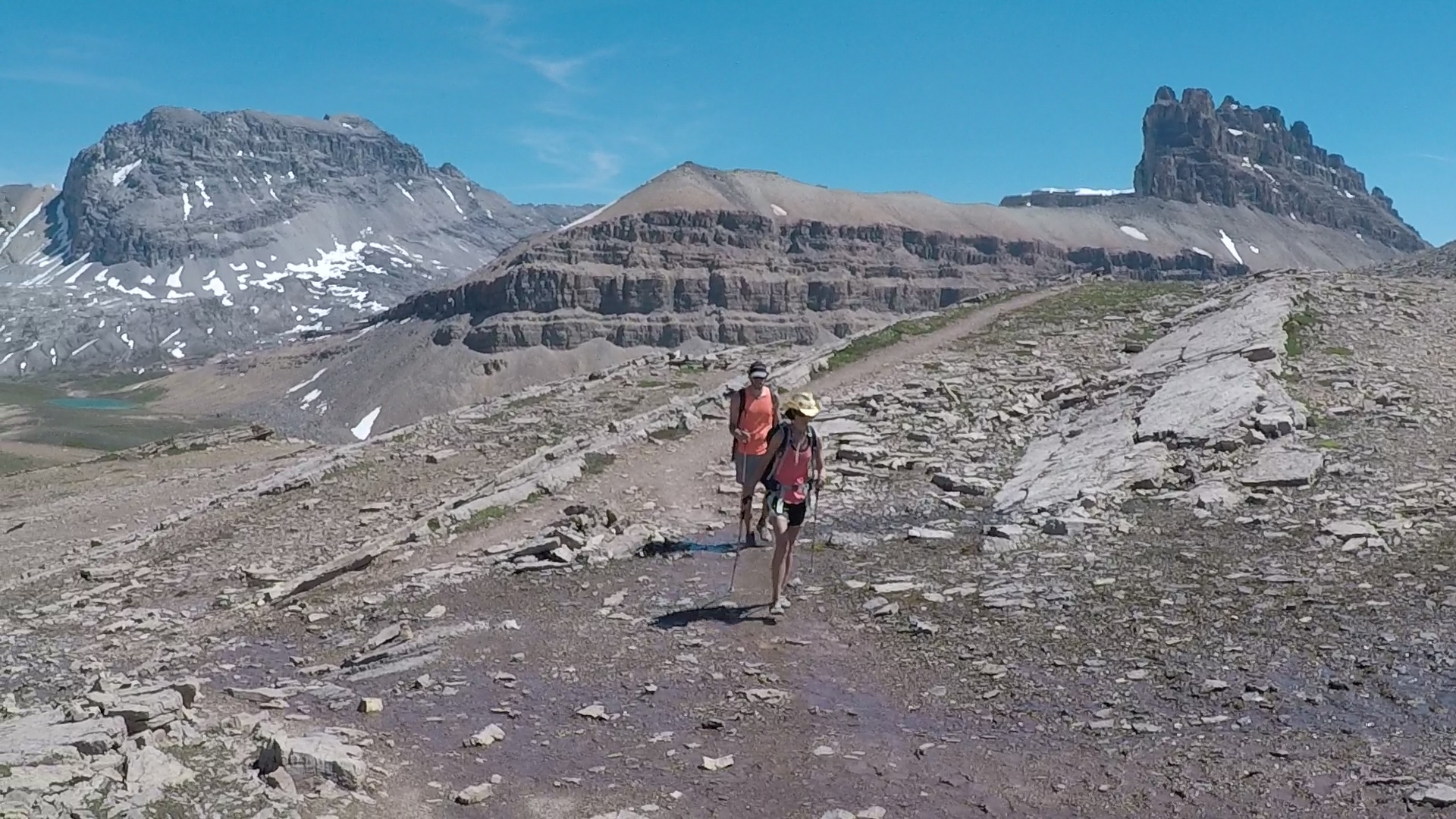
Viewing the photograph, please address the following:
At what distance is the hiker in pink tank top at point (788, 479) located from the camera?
11180 mm

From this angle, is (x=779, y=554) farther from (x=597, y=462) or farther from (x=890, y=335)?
(x=890, y=335)

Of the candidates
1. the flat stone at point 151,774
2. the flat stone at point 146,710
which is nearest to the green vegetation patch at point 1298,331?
the flat stone at point 146,710

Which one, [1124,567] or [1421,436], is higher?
[1421,436]

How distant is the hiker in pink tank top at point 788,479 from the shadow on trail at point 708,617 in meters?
0.27

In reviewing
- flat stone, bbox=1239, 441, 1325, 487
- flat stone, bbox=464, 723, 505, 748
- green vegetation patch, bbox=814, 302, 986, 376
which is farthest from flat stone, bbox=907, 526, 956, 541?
green vegetation patch, bbox=814, 302, 986, 376

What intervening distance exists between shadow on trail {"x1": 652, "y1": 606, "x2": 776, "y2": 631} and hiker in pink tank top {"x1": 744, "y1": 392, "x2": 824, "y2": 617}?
265mm

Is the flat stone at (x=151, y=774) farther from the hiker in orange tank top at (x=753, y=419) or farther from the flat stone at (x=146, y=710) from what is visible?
the hiker in orange tank top at (x=753, y=419)

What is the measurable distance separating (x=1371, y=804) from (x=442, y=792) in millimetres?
6036

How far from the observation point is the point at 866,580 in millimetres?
12234

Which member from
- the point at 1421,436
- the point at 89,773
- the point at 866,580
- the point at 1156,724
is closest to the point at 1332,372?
the point at 1421,436

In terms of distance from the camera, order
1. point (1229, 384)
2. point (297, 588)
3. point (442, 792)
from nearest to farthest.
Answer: point (442, 792) → point (297, 588) → point (1229, 384)

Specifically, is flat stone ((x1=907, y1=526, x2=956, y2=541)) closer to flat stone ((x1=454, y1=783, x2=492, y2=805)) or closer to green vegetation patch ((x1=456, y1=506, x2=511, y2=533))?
green vegetation patch ((x1=456, y1=506, x2=511, y2=533))

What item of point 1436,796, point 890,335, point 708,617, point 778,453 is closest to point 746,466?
point 778,453

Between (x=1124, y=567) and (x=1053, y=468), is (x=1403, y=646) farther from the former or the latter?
(x=1053, y=468)
